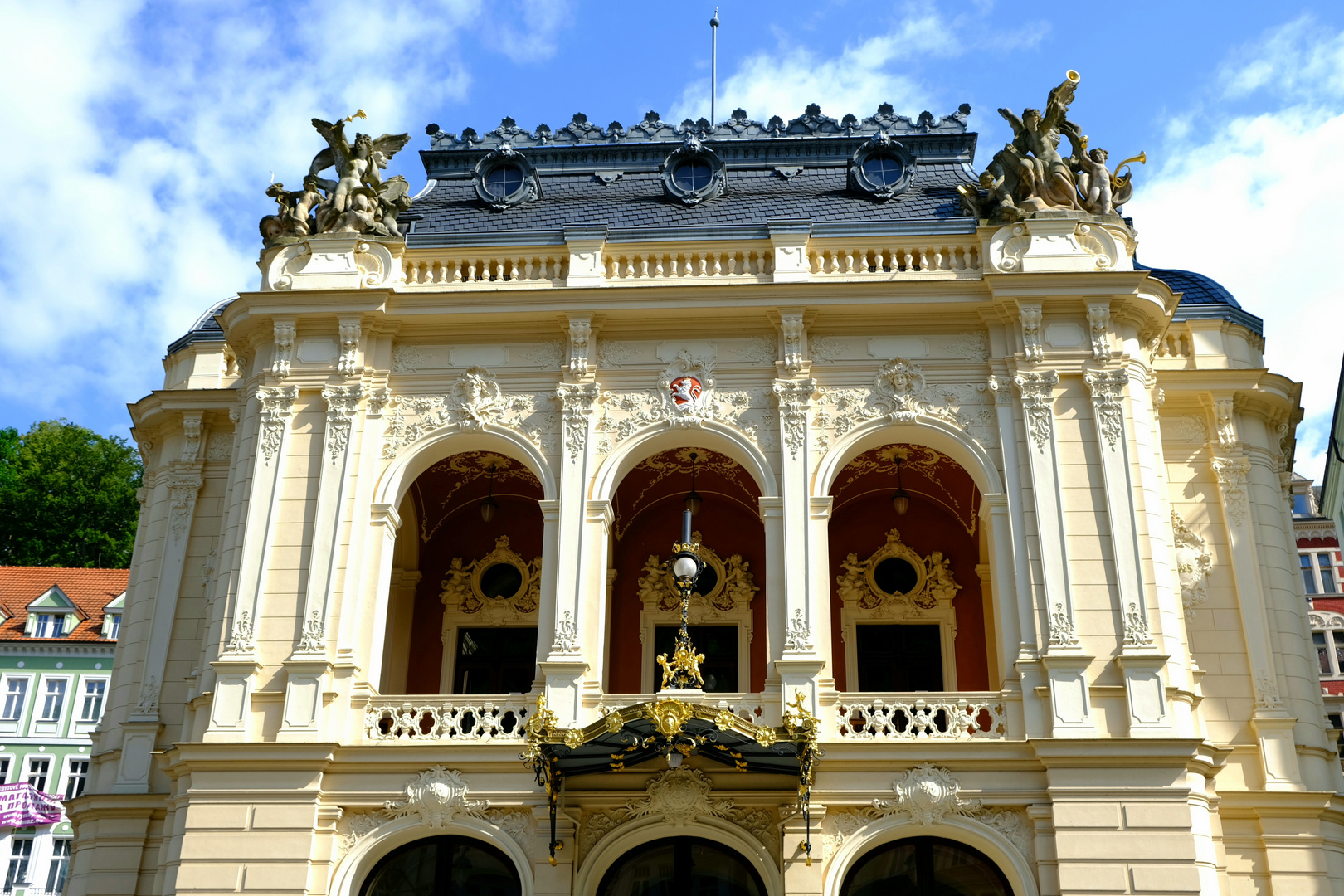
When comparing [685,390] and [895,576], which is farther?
[895,576]

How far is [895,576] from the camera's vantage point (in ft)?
71.3

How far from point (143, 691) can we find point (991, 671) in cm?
1305

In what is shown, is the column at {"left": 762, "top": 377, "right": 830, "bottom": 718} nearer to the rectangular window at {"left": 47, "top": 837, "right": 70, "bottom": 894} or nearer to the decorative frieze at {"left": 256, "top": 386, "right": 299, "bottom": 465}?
the decorative frieze at {"left": 256, "top": 386, "right": 299, "bottom": 465}

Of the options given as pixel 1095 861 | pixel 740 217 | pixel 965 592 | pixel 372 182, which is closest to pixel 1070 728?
pixel 1095 861

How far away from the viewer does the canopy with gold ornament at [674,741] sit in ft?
50.9

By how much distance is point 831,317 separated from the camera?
19.4 meters

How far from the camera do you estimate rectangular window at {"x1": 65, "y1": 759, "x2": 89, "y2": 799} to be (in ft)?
126

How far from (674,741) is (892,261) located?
326 inches

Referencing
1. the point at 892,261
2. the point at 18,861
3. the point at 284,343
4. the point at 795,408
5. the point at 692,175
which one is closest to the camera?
the point at 795,408

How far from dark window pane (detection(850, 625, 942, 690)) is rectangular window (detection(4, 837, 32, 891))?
26.9m

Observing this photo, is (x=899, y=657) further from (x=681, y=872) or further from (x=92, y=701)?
(x=92, y=701)

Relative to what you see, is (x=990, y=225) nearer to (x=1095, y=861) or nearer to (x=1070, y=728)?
(x=1070, y=728)

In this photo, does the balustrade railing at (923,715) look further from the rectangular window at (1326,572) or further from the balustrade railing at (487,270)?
the rectangular window at (1326,572)

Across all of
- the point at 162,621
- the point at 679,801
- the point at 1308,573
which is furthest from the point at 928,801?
the point at 1308,573
